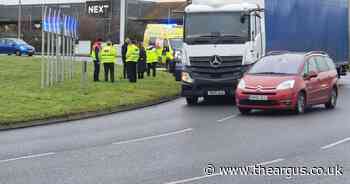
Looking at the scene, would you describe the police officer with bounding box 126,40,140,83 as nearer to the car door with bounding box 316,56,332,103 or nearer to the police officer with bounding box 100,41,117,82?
the police officer with bounding box 100,41,117,82

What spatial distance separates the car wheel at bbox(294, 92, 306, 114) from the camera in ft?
59.2

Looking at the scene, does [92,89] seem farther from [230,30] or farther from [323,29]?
[323,29]

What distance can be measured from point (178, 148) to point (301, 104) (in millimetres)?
6488

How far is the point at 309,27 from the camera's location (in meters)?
26.8

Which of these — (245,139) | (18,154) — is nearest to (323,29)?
(245,139)

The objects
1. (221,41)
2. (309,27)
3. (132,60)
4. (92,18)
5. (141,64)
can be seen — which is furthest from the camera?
(92,18)

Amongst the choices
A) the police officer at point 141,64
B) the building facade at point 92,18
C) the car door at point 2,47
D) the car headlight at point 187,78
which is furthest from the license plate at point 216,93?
the building facade at point 92,18

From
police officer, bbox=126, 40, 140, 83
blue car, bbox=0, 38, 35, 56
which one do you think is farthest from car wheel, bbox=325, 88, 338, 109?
blue car, bbox=0, 38, 35, 56

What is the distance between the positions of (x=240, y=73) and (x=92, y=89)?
628 cm

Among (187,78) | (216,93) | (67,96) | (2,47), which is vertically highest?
(2,47)

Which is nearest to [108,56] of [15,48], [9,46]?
[15,48]

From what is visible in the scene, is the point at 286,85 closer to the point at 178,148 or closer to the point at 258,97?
the point at 258,97

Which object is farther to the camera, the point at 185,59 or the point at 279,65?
the point at 185,59

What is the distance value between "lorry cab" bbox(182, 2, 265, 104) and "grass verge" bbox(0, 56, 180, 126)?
2238mm
